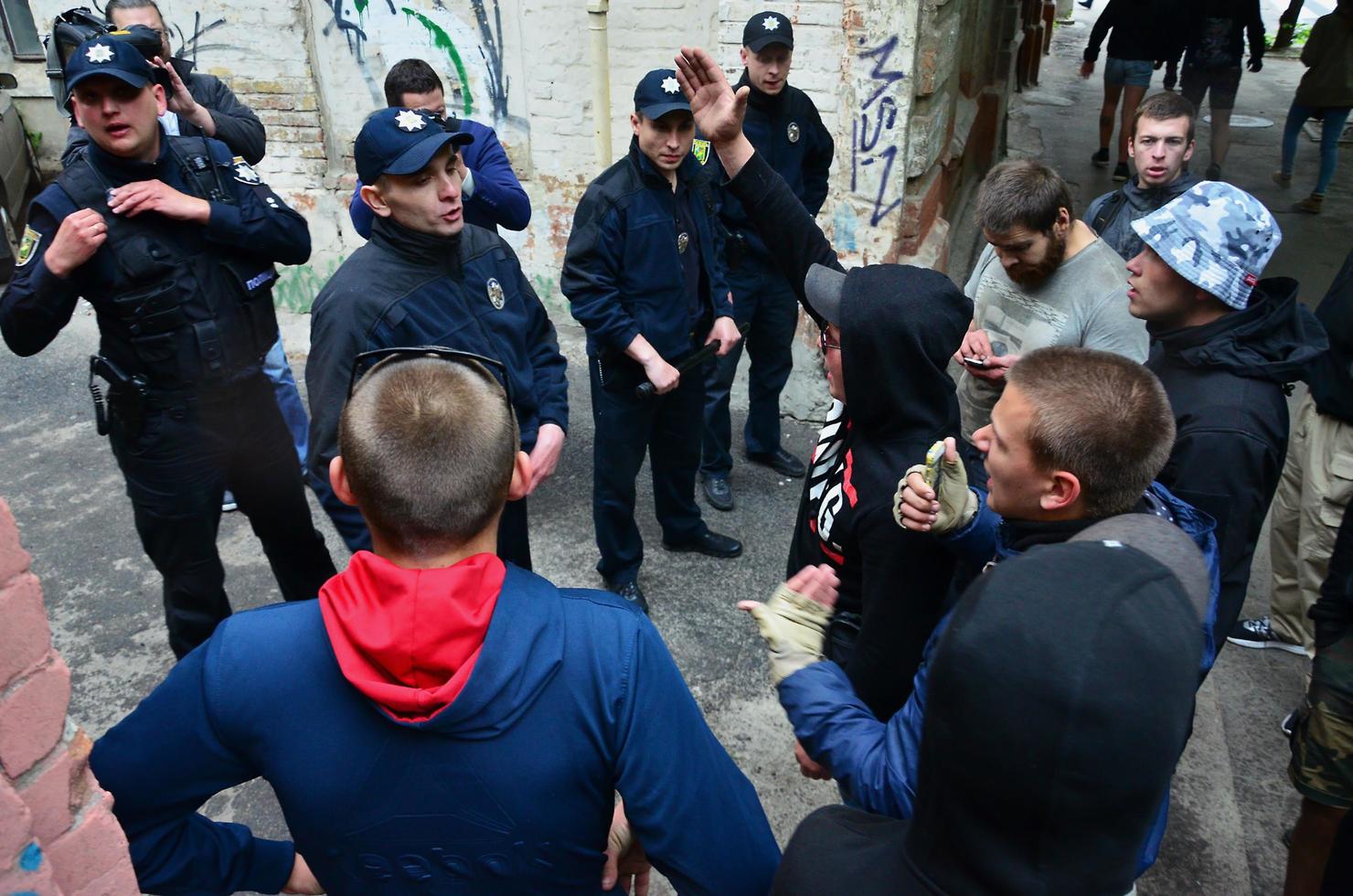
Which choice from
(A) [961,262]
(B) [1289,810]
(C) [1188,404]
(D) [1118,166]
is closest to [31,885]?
(C) [1188,404]

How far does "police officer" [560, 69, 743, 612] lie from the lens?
3.53 meters

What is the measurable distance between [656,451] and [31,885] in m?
2.86

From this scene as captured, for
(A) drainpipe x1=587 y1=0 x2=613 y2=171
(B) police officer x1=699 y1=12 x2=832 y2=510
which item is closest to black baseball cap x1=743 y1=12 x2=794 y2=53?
(B) police officer x1=699 y1=12 x2=832 y2=510

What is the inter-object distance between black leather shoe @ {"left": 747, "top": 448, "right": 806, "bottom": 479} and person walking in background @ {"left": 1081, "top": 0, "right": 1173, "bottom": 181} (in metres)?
5.05

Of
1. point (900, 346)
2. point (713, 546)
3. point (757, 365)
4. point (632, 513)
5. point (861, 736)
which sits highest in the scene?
point (900, 346)

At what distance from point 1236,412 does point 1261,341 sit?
0.23 m

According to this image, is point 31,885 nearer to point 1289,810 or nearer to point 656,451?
point 656,451

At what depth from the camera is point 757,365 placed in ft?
15.4

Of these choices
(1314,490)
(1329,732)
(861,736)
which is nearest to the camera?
(861,736)

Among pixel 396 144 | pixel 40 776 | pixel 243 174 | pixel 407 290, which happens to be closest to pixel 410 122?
pixel 396 144

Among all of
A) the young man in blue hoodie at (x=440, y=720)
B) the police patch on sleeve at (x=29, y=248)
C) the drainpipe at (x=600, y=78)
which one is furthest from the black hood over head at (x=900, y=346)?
the drainpipe at (x=600, y=78)

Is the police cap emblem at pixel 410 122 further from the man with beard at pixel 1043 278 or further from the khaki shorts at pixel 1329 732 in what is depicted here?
the khaki shorts at pixel 1329 732

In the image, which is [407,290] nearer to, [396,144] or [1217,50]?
[396,144]

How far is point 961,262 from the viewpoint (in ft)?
21.8
